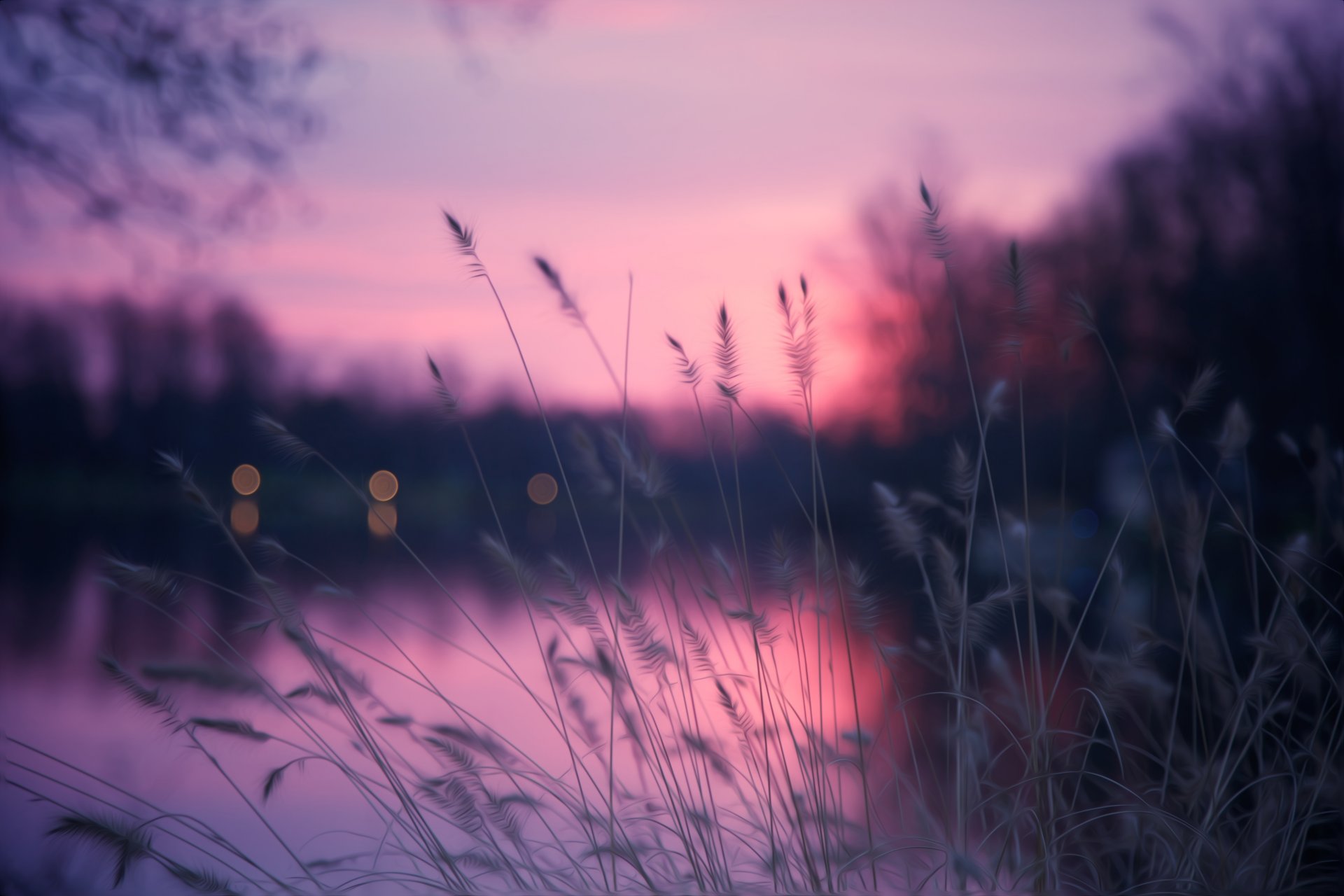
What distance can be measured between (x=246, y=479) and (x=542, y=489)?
116 cm

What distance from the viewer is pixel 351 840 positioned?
63.9 inches

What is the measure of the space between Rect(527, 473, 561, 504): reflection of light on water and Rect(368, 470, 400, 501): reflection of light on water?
2.03 feet

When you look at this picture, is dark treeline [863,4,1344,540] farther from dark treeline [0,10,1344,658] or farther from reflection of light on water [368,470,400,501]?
reflection of light on water [368,470,400,501]

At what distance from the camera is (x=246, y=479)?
7.68ft

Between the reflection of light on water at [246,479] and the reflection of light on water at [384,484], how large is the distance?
303 mm

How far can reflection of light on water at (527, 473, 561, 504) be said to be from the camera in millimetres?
1543

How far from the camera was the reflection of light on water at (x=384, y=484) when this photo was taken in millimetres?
2240

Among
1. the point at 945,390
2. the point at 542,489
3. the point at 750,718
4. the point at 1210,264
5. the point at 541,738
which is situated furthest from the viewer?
the point at 1210,264

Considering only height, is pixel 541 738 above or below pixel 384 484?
below

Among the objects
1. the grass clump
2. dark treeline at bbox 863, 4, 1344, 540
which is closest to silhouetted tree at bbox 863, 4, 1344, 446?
dark treeline at bbox 863, 4, 1344, 540

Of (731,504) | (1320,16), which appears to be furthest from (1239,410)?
(1320,16)

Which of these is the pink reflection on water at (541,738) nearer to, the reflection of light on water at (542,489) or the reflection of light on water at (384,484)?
the reflection of light on water at (542,489)

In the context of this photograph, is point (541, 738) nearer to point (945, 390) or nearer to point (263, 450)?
point (263, 450)

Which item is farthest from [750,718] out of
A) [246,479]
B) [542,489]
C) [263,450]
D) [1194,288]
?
[1194,288]
